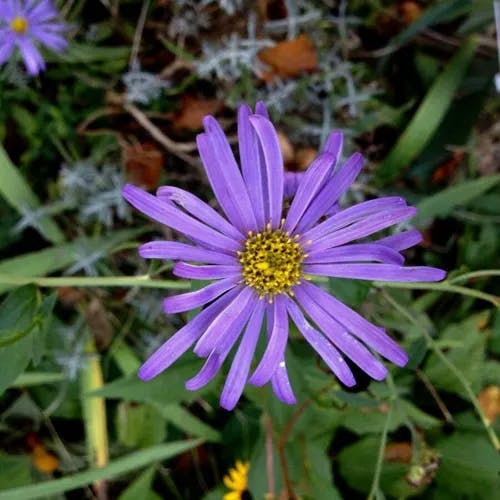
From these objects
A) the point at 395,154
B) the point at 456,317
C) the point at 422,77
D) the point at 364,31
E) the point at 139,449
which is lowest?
the point at 139,449

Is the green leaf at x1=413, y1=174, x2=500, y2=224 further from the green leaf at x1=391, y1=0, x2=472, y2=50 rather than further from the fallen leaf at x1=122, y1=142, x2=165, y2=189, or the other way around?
the fallen leaf at x1=122, y1=142, x2=165, y2=189

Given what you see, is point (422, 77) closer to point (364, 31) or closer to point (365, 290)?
point (364, 31)

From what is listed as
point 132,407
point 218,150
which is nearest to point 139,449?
point 132,407

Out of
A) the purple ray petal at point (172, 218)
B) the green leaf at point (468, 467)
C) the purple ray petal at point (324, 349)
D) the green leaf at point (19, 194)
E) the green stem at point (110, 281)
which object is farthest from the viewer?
the green leaf at point (19, 194)

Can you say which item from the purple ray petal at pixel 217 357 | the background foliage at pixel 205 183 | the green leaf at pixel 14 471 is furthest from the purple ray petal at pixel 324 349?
the green leaf at pixel 14 471

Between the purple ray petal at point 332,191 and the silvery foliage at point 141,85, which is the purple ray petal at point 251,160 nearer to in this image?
the purple ray petal at point 332,191
